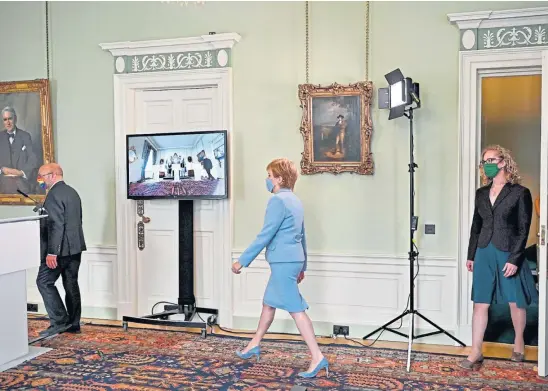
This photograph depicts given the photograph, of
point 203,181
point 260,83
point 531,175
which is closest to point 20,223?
point 203,181

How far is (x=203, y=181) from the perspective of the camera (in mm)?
4844

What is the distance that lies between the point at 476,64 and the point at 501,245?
1479 millimetres

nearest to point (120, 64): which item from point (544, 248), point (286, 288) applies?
point (286, 288)

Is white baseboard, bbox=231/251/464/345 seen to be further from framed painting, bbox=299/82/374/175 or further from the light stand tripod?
framed painting, bbox=299/82/374/175

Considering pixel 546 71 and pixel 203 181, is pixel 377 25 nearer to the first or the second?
pixel 546 71

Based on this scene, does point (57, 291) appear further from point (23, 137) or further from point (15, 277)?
point (23, 137)

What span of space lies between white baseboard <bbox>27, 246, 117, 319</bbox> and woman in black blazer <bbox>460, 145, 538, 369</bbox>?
3258 mm

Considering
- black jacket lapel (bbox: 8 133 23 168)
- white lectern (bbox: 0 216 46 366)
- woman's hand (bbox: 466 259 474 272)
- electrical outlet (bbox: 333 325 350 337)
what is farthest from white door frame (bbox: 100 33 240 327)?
woman's hand (bbox: 466 259 474 272)

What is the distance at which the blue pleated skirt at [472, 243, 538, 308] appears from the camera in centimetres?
387

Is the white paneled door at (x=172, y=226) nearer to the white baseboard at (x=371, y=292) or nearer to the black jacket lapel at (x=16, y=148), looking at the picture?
the white baseboard at (x=371, y=292)

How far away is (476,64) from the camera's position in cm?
441

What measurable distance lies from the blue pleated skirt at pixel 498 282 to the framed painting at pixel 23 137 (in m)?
4.03

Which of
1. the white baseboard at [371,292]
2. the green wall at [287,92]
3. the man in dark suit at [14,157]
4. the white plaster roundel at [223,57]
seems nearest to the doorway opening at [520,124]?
the green wall at [287,92]

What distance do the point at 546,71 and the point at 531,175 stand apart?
7.46 feet
